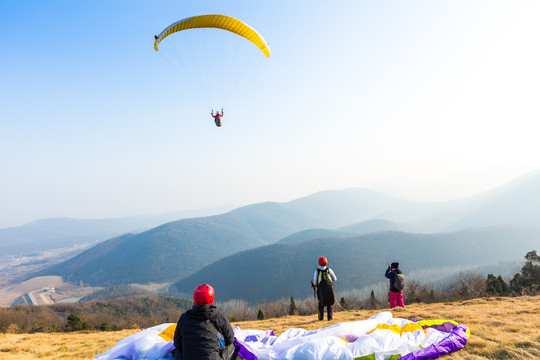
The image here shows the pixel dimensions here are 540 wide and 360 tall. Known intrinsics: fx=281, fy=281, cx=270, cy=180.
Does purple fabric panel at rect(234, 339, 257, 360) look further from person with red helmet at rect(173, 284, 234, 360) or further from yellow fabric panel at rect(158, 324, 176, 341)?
yellow fabric panel at rect(158, 324, 176, 341)

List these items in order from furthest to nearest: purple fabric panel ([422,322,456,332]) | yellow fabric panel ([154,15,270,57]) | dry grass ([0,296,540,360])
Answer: yellow fabric panel ([154,15,270,57]), purple fabric panel ([422,322,456,332]), dry grass ([0,296,540,360])

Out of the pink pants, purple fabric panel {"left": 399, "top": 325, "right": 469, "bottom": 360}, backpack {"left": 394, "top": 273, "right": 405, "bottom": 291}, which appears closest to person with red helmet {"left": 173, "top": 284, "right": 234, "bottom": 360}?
purple fabric panel {"left": 399, "top": 325, "right": 469, "bottom": 360}

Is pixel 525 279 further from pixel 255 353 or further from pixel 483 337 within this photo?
pixel 255 353

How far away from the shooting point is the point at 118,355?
247 inches

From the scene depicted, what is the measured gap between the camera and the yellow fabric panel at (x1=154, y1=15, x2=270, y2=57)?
16547 mm

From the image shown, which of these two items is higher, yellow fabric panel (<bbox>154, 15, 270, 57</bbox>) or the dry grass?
yellow fabric panel (<bbox>154, 15, 270, 57</bbox>)

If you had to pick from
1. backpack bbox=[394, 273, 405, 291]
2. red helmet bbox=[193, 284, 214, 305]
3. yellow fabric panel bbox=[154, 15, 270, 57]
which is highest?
yellow fabric panel bbox=[154, 15, 270, 57]

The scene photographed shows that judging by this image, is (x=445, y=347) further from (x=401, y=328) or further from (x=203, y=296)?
(x=203, y=296)

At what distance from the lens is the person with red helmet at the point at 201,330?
15.9 ft

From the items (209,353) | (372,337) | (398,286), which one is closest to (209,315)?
(209,353)

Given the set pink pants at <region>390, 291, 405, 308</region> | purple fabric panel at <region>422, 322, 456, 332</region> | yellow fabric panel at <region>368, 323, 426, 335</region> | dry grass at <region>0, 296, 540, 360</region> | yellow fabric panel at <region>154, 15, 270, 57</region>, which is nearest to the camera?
dry grass at <region>0, 296, 540, 360</region>

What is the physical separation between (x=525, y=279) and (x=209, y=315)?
43.1 m

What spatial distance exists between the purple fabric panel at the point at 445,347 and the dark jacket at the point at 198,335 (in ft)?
12.2

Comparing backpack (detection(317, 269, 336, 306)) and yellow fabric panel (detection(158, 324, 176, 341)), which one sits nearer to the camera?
yellow fabric panel (detection(158, 324, 176, 341))
